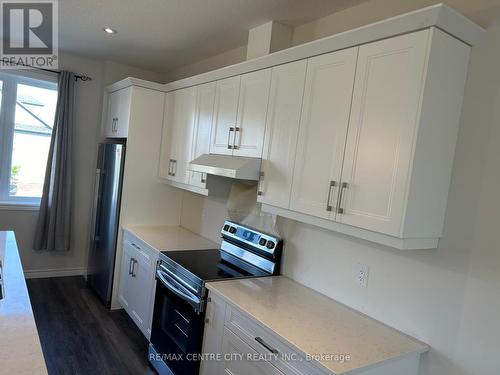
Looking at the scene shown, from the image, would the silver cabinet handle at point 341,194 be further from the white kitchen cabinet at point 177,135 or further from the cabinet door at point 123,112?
the cabinet door at point 123,112

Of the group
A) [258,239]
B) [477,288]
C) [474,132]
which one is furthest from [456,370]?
[258,239]

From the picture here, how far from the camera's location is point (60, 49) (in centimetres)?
392

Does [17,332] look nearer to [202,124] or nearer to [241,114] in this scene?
[241,114]

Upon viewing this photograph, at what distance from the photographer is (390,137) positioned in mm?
1597

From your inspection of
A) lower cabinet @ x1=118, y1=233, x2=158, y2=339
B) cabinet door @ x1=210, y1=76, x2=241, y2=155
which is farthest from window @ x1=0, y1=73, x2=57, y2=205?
cabinet door @ x1=210, y1=76, x2=241, y2=155

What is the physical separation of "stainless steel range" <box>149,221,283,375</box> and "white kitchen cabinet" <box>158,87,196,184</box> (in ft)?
2.53

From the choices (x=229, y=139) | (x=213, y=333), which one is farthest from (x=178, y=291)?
(x=229, y=139)

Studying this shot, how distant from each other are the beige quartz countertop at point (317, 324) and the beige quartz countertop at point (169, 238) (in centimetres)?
90

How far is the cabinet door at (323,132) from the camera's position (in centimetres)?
181

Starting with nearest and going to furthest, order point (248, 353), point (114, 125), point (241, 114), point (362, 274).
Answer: point (248, 353) → point (362, 274) → point (241, 114) → point (114, 125)

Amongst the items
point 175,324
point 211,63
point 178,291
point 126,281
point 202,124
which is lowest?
point 126,281

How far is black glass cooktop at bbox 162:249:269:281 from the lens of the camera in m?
2.38

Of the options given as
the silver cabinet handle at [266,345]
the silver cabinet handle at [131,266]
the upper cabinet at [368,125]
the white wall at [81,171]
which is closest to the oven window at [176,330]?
the silver cabinet handle at [266,345]

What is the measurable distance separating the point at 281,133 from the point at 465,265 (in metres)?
1.16
